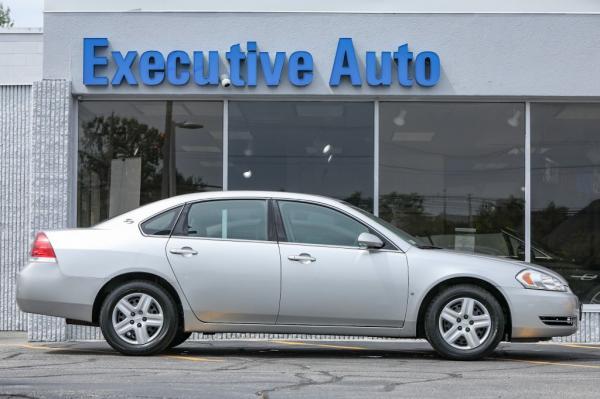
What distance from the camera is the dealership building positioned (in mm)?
12195

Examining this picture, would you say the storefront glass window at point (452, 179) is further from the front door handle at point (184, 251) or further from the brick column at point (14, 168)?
the brick column at point (14, 168)

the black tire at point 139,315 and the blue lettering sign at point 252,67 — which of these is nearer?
the black tire at point 139,315

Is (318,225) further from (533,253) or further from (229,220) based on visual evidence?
(533,253)

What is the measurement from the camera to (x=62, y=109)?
12.1m

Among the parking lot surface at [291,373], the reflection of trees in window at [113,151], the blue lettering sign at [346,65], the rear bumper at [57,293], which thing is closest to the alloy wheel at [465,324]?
the parking lot surface at [291,373]

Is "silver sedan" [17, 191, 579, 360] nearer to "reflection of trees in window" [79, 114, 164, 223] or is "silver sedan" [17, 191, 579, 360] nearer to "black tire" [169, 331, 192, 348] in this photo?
"black tire" [169, 331, 192, 348]

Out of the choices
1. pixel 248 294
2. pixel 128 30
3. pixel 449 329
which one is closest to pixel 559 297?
pixel 449 329

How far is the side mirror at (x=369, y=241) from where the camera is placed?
8.96 meters

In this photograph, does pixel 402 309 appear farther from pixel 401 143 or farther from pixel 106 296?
pixel 401 143

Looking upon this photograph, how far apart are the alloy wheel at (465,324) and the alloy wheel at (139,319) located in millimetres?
2484

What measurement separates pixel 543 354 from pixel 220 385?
4.34 m

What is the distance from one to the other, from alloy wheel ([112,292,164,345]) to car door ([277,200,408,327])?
1085 mm

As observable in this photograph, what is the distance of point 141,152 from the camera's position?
12539 millimetres

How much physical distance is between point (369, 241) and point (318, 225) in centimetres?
53
